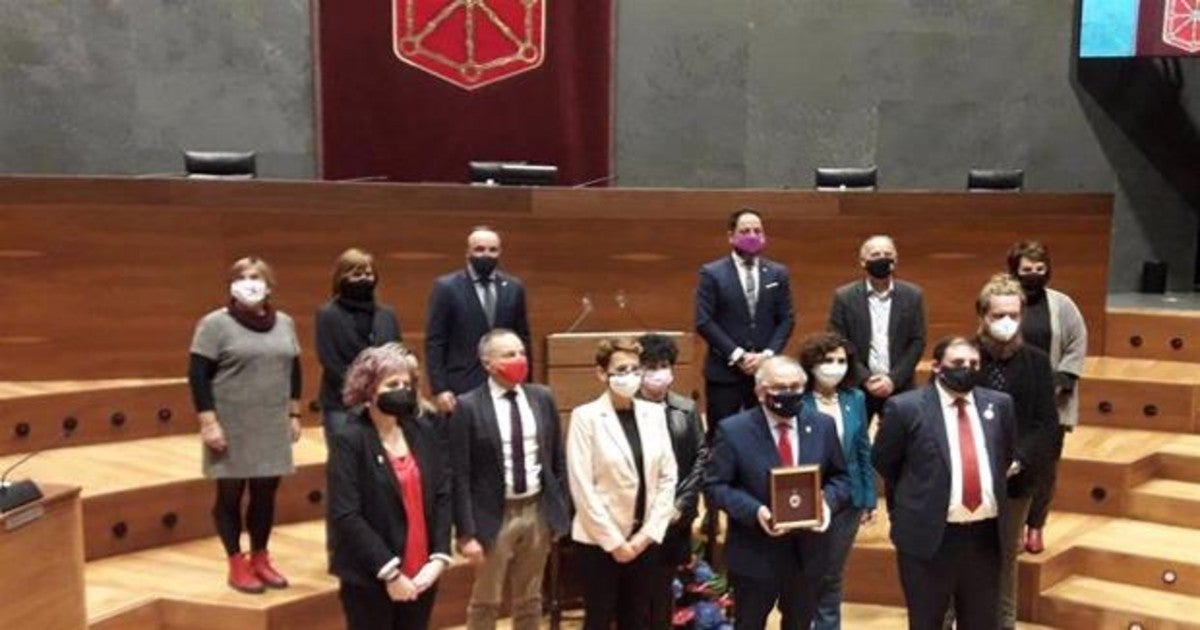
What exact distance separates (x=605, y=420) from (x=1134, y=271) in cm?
593

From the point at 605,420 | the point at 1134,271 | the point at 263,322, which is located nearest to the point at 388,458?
the point at 605,420

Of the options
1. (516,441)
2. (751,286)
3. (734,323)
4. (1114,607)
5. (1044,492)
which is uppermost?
(751,286)

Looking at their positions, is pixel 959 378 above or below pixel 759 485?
above

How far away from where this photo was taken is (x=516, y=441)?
3.81 meters

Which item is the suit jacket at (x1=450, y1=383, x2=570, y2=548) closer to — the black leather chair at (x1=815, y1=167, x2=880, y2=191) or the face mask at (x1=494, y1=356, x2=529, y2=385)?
the face mask at (x1=494, y1=356, x2=529, y2=385)

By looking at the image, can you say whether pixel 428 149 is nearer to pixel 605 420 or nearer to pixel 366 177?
pixel 366 177

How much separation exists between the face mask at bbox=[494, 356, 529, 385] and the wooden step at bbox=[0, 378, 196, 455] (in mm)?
2438

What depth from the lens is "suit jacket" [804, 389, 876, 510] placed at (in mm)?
4141

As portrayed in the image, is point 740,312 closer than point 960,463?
No

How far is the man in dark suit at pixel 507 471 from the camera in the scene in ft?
12.4

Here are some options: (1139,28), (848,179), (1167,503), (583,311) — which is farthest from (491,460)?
(1139,28)

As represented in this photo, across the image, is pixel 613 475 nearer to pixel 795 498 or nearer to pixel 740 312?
pixel 795 498

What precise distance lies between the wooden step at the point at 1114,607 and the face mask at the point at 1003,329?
141 cm

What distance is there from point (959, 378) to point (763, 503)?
0.69 meters
